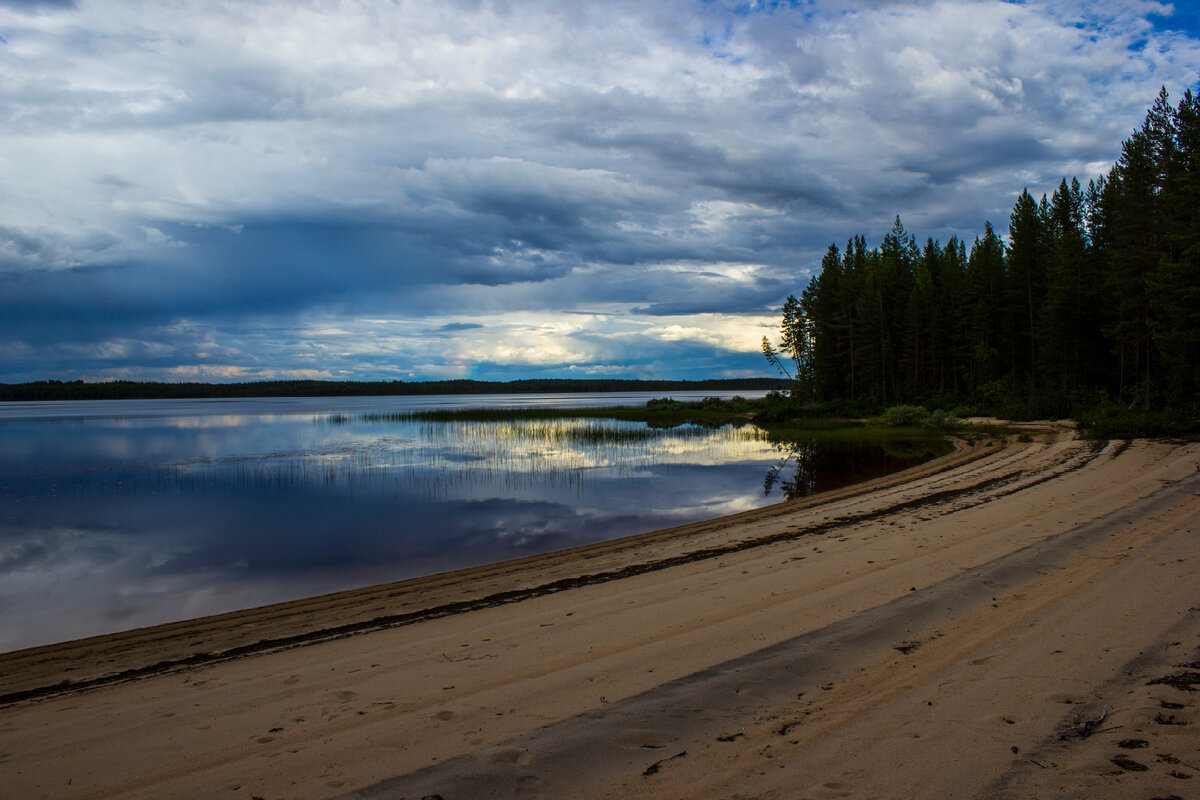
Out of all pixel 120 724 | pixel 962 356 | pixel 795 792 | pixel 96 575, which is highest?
pixel 962 356

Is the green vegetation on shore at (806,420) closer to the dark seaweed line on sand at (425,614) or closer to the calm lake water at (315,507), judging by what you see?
the calm lake water at (315,507)

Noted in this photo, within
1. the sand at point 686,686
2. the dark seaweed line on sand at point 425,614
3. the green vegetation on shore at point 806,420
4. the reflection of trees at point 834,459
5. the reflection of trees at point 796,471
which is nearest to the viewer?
the sand at point 686,686

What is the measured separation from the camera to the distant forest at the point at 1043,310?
2733 centimetres

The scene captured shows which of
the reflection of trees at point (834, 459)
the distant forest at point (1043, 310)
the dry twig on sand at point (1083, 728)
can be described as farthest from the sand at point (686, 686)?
the distant forest at point (1043, 310)

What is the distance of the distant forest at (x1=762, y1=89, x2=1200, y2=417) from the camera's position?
89.7ft

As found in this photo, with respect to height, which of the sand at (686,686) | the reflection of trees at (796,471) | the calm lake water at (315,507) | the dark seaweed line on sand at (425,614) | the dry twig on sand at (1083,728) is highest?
the dry twig on sand at (1083,728)

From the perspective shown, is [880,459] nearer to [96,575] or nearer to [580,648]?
[580,648]

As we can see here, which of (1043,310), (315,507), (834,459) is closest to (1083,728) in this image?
(315,507)

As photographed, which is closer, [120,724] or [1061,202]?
[120,724]

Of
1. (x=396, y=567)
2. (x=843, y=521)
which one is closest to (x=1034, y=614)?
(x=843, y=521)

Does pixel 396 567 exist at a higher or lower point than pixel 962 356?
lower

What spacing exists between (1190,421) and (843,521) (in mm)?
19115

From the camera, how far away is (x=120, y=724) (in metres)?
4.45

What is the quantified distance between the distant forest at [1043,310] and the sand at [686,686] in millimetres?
24552
